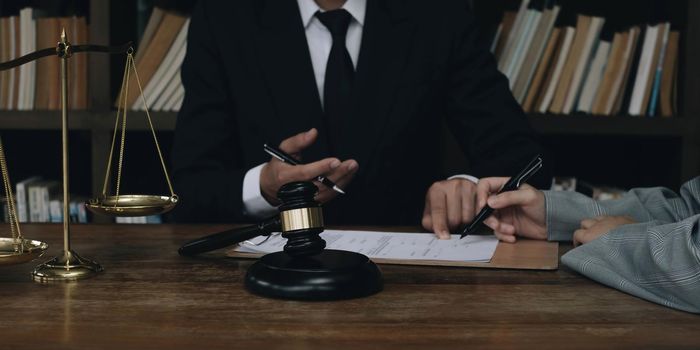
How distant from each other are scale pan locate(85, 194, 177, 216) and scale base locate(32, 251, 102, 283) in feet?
0.22

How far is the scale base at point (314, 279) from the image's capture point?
789 mm

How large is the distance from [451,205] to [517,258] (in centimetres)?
24

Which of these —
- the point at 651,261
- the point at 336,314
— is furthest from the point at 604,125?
the point at 336,314

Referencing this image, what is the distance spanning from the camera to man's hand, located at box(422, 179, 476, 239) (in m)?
1.24

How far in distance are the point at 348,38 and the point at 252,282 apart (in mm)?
1157

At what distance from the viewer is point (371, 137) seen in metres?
1.83

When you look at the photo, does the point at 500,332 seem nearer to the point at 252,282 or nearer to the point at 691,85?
the point at 252,282

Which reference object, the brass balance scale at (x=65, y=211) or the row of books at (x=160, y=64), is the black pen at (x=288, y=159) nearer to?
the brass balance scale at (x=65, y=211)

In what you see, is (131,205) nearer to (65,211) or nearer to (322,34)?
(65,211)

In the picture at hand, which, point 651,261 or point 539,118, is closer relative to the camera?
point 651,261

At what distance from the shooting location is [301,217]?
0.82 meters

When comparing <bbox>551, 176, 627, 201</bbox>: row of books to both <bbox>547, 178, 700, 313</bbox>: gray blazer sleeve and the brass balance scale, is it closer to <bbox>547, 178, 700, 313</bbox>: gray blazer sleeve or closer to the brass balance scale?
<bbox>547, 178, 700, 313</bbox>: gray blazer sleeve

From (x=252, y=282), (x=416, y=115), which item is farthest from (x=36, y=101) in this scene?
(x=252, y=282)

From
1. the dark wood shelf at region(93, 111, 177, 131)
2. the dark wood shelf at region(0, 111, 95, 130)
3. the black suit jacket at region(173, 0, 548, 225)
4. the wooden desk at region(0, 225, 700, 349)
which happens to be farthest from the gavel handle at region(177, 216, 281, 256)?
the dark wood shelf at region(0, 111, 95, 130)
